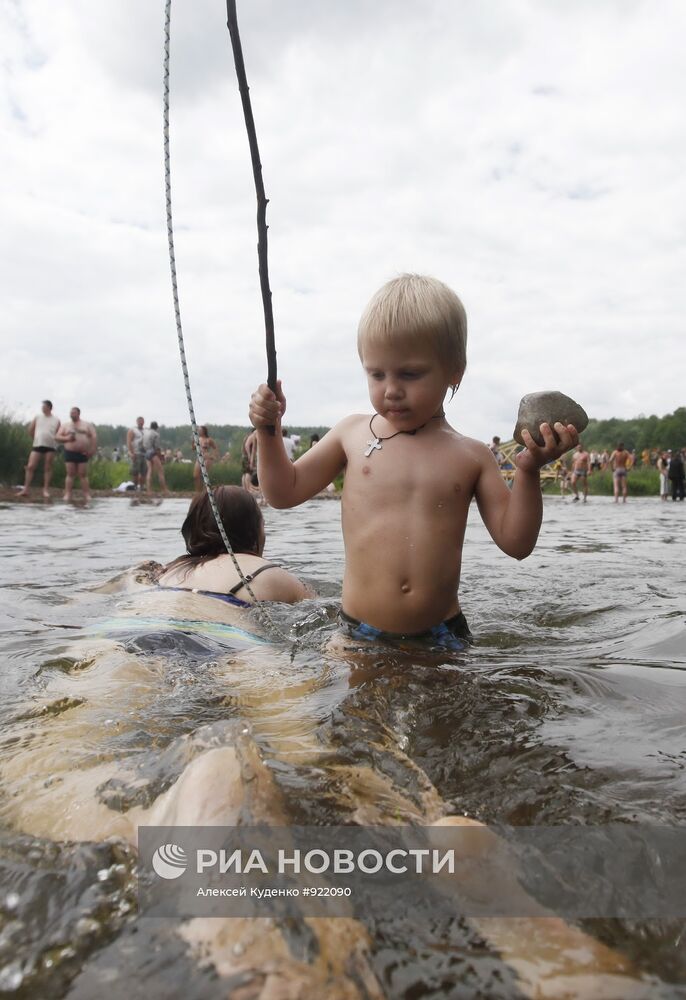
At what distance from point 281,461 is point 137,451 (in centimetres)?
1442

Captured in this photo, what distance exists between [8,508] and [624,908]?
1065 cm

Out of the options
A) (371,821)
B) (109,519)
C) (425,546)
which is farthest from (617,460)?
(371,821)

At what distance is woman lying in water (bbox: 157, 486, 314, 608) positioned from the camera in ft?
10.5

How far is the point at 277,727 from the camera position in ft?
5.70

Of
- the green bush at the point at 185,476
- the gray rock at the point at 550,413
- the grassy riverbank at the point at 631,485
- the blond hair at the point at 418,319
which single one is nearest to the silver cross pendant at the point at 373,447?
the blond hair at the point at 418,319

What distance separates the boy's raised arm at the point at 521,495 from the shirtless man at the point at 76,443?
37.8 feet

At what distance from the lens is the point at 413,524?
255cm

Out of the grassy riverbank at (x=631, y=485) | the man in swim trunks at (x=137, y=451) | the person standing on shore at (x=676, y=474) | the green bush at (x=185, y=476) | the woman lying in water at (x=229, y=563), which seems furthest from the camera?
the grassy riverbank at (x=631, y=485)

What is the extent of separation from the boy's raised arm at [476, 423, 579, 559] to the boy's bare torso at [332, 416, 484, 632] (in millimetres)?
62

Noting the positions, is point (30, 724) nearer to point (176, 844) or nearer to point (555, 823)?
point (176, 844)

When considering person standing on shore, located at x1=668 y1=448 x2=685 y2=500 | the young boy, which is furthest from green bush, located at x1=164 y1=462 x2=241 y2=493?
the young boy

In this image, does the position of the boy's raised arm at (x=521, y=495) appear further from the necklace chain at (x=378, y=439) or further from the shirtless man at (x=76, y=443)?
the shirtless man at (x=76, y=443)

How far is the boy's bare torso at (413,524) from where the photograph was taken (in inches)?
100

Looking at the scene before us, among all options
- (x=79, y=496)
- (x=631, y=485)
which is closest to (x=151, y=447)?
(x=79, y=496)
